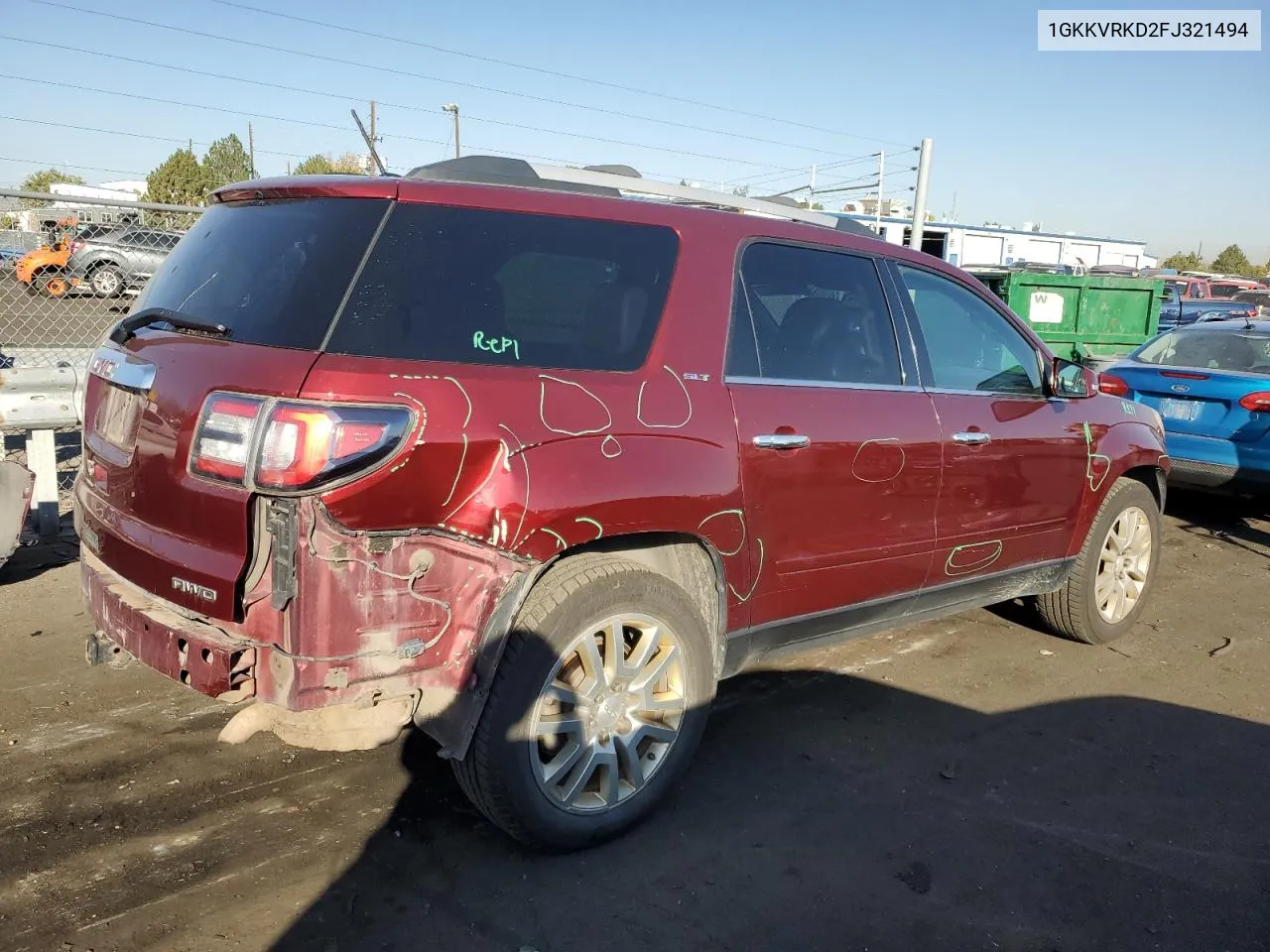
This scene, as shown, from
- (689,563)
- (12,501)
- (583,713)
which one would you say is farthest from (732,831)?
(12,501)

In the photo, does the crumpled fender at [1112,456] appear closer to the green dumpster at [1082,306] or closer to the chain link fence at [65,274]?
the chain link fence at [65,274]

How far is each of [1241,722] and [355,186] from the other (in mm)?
4193

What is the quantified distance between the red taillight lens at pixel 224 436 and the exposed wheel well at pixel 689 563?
100 centimetres

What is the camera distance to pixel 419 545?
250 centimetres

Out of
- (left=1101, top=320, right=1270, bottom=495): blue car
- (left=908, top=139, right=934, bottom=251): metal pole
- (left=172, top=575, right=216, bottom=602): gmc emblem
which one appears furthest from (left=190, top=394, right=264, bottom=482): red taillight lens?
(left=908, top=139, right=934, bottom=251): metal pole

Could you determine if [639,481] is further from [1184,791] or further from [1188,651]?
[1188,651]

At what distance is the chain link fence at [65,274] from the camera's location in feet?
20.9

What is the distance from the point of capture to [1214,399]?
281 inches

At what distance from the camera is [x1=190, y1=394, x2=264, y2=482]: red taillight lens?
94.9 inches

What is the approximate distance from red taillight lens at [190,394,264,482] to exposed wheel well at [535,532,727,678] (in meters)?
1.00

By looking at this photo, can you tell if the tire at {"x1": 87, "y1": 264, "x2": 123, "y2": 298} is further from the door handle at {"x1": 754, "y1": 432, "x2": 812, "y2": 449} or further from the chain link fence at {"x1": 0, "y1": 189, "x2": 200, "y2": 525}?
the door handle at {"x1": 754, "y1": 432, "x2": 812, "y2": 449}

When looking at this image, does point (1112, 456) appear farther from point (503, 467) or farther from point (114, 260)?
point (114, 260)

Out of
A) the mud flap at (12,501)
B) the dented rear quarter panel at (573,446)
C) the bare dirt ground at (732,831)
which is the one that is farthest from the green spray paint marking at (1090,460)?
the mud flap at (12,501)

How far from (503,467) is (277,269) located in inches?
34.8
